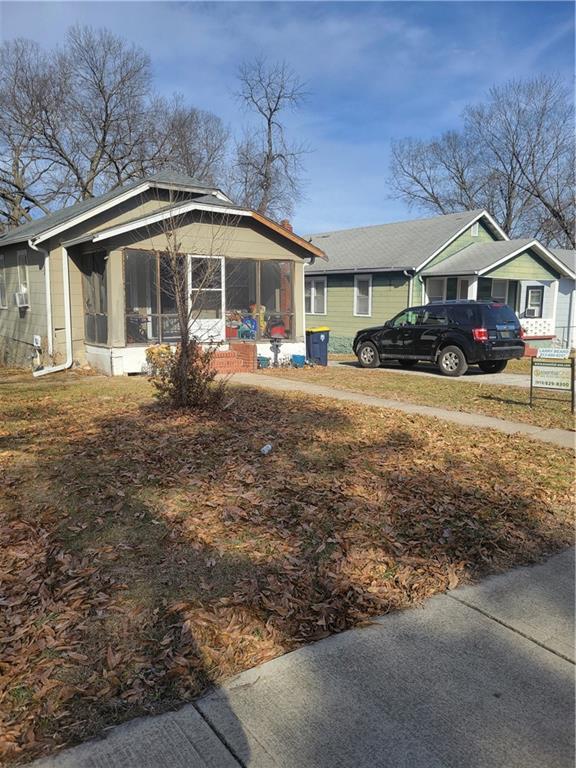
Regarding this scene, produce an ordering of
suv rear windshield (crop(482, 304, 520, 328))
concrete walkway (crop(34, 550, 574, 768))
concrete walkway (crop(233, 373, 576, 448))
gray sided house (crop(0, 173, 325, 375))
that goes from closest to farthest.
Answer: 1. concrete walkway (crop(34, 550, 574, 768))
2. concrete walkway (crop(233, 373, 576, 448))
3. gray sided house (crop(0, 173, 325, 375))
4. suv rear windshield (crop(482, 304, 520, 328))

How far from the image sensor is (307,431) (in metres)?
7.56

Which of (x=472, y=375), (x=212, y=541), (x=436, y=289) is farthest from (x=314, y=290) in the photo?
(x=212, y=541)

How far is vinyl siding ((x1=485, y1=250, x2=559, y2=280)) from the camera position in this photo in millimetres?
21516

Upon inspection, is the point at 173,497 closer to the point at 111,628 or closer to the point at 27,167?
the point at 111,628

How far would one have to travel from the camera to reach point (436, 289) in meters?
22.3

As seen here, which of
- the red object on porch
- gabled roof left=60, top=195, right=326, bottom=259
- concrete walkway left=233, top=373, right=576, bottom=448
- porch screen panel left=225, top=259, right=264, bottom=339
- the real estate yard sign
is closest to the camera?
concrete walkway left=233, top=373, right=576, bottom=448

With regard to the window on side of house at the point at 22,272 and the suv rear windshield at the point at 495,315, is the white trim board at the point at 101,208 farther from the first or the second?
the suv rear windshield at the point at 495,315

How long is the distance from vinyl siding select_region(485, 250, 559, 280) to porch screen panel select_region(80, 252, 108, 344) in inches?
526

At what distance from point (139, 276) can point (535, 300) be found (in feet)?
55.9

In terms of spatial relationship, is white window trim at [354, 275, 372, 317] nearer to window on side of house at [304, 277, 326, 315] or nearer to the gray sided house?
window on side of house at [304, 277, 326, 315]

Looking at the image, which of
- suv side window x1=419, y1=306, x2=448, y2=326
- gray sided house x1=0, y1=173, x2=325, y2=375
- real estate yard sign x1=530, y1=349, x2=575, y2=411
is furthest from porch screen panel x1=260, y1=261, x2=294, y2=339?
real estate yard sign x1=530, y1=349, x2=575, y2=411

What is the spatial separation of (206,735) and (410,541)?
7.48ft

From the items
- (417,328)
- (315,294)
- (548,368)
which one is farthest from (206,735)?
(315,294)

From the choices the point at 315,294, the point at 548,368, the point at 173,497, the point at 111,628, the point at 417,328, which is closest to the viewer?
the point at 111,628
